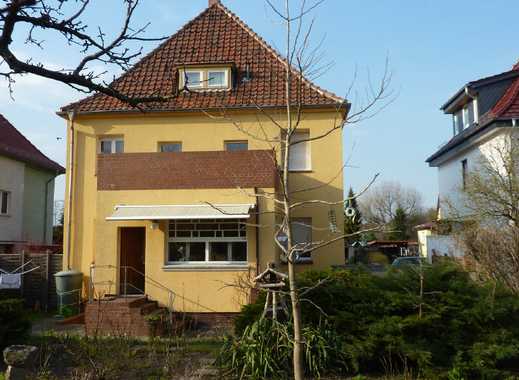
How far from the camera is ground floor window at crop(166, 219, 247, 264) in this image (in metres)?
16.4

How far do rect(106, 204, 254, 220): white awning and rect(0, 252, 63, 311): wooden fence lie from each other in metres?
4.83

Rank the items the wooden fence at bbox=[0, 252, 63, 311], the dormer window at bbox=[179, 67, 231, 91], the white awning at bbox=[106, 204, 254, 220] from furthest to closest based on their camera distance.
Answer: the dormer window at bbox=[179, 67, 231, 91] < the wooden fence at bbox=[0, 252, 63, 311] < the white awning at bbox=[106, 204, 254, 220]

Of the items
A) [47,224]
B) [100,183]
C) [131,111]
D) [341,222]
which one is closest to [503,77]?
[341,222]

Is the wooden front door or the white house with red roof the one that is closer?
the wooden front door

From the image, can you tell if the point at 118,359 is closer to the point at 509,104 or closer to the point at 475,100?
the point at 509,104

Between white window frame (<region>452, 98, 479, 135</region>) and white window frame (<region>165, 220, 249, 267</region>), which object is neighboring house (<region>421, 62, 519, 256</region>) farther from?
white window frame (<region>165, 220, 249, 267</region>)

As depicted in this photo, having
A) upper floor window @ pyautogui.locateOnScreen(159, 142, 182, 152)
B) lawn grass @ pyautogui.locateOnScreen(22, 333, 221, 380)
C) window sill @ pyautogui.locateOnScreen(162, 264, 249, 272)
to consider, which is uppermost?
upper floor window @ pyautogui.locateOnScreen(159, 142, 182, 152)

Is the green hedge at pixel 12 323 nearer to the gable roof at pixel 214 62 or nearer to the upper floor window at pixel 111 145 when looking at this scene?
the gable roof at pixel 214 62

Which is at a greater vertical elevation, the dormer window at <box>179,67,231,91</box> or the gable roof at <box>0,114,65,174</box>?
the dormer window at <box>179,67,231,91</box>

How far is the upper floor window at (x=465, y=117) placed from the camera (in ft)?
83.1

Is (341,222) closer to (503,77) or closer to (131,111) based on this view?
(131,111)

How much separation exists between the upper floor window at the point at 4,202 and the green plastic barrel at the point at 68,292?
10.4 metres

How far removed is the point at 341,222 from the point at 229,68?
737 centimetres

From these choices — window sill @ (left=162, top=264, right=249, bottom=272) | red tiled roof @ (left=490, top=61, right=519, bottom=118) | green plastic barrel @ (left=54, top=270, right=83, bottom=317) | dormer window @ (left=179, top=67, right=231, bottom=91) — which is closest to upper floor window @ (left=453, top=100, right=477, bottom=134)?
red tiled roof @ (left=490, top=61, right=519, bottom=118)
